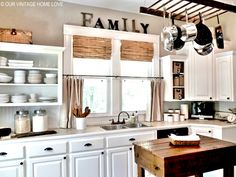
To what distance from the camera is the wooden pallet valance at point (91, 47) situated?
11.6 feet

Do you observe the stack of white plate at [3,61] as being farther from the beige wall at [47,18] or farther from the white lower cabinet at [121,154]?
the white lower cabinet at [121,154]

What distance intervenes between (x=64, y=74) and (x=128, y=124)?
135 centimetres

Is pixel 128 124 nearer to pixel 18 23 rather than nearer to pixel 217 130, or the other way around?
pixel 217 130

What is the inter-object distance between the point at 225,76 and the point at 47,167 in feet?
10.7

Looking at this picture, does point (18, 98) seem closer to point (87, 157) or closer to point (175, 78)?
point (87, 157)

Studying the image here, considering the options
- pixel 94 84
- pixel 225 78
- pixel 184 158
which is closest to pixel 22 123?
pixel 94 84

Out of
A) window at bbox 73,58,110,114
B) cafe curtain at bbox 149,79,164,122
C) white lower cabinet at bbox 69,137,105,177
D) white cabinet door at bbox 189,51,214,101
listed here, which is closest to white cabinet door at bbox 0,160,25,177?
white lower cabinet at bbox 69,137,105,177

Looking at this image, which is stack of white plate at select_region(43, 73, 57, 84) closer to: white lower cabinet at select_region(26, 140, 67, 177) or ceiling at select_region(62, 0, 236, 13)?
white lower cabinet at select_region(26, 140, 67, 177)

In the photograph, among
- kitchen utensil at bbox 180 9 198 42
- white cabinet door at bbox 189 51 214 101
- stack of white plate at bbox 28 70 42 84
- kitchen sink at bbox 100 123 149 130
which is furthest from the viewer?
white cabinet door at bbox 189 51 214 101

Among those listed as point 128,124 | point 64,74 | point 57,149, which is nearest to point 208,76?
point 128,124

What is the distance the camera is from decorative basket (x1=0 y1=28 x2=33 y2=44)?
2844 millimetres

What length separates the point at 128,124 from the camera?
3775mm

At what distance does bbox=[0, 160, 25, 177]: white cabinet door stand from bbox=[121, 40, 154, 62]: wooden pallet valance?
228 centimetres

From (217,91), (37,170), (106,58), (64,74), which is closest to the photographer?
(37,170)
